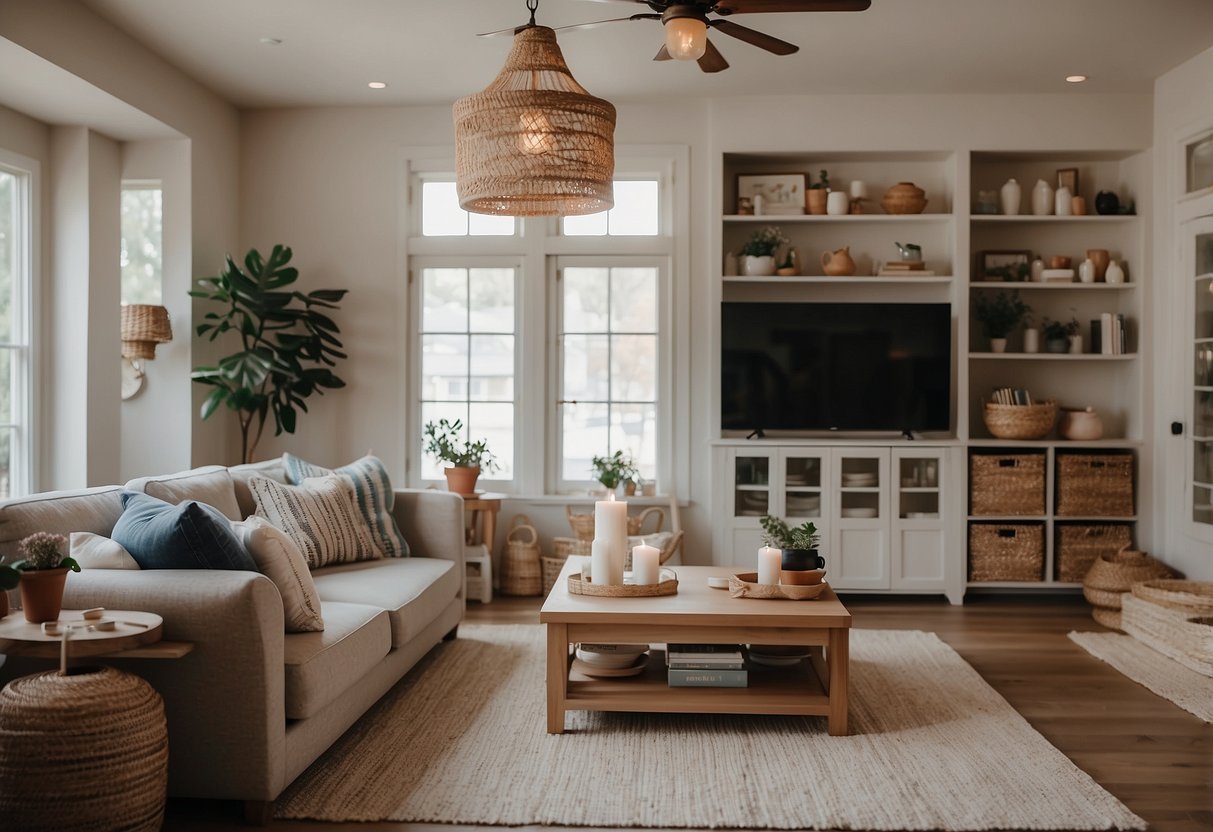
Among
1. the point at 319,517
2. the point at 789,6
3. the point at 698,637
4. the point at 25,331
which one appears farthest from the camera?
the point at 25,331

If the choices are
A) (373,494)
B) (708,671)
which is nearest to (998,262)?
(708,671)

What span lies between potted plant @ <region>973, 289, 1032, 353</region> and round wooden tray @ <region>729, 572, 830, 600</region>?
285 centimetres

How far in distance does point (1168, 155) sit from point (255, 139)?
506cm

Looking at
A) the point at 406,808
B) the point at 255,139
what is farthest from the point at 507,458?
the point at 406,808

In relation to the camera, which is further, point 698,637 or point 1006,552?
point 1006,552

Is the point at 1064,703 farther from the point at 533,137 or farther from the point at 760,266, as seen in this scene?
the point at 760,266

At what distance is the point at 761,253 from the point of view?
18.5ft

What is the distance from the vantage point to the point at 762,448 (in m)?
5.49

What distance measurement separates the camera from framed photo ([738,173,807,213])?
5.80 m

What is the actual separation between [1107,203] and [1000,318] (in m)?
0.83

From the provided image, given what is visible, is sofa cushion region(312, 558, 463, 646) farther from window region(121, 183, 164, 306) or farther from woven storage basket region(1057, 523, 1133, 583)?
woven storage basket region(1057, 523, 1133, 583)

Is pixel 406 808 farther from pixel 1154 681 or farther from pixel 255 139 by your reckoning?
pixel 255 139

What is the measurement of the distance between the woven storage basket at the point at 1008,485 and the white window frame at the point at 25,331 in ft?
15.6

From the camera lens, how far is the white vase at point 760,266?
18.4 feet
